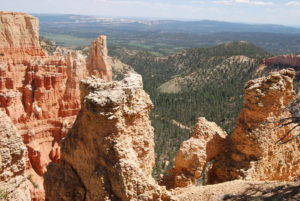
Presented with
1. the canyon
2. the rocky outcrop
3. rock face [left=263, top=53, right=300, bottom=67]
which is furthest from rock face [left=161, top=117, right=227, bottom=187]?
rock face [left=263, top=53, right=300, bottom=67]

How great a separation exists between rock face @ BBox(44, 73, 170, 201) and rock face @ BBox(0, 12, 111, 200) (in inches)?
529

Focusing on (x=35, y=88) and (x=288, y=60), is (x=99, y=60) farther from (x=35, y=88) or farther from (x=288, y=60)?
(x=288, y=60)

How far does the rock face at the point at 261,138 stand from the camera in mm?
12484

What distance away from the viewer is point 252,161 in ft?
41.4

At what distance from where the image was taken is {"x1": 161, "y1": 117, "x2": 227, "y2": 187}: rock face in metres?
12.6

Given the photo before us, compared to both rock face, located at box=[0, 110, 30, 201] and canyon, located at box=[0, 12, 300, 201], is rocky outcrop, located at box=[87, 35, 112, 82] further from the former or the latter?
rock face, located at box=[0, 110, 30, 201]

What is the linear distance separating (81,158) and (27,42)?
18927 mm

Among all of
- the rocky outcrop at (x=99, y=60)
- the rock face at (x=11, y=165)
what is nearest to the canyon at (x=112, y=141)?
the rock face at (x=11, y=165)

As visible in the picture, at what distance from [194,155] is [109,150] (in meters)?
5.58

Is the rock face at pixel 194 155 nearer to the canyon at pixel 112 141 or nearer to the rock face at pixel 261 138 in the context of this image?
the canyon at pixel 112 141

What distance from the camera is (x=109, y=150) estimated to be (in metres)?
8.49

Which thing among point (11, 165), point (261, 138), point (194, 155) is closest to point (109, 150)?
point (11, 165)

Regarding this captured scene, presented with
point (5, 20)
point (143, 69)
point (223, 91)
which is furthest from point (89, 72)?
point (143, 69)

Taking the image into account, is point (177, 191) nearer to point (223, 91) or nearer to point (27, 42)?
point (27, 42)
